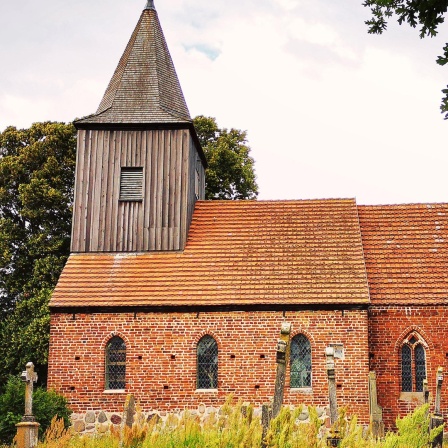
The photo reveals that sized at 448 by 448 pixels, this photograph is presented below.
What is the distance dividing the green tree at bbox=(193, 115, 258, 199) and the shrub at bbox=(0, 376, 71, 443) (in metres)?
13.9

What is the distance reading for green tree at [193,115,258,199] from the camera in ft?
96.8

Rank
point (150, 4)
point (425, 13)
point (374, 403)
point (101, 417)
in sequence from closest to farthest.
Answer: point (425, 13) < point (374, 403) < point (101, 417) < point (150, 4)

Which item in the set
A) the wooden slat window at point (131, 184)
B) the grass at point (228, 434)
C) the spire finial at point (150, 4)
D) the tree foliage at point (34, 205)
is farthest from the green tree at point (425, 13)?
the tree foliage at point (34, 205)

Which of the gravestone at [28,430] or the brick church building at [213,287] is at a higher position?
the brick church building at [213,287]

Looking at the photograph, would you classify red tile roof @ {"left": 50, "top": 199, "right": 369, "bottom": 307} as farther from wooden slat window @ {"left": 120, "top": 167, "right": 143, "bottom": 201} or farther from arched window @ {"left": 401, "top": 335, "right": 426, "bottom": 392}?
arched window @ {"left": 401, "top": 335, "right": 426, "bottom": 392}

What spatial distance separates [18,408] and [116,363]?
3.50 metres

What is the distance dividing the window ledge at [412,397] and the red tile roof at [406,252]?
7.42ft

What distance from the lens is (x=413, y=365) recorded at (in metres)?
18.3

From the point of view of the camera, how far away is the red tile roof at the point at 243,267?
1858 cm

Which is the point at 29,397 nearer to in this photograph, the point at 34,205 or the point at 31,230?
the point at 34,205

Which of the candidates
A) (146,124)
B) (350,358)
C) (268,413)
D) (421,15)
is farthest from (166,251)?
(421,15)

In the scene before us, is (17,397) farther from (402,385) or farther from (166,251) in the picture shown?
(402,385)

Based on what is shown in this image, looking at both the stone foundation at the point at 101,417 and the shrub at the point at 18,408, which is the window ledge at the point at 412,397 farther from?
the shrub at the point at 18,408

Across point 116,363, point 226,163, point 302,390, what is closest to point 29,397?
point 116,363
